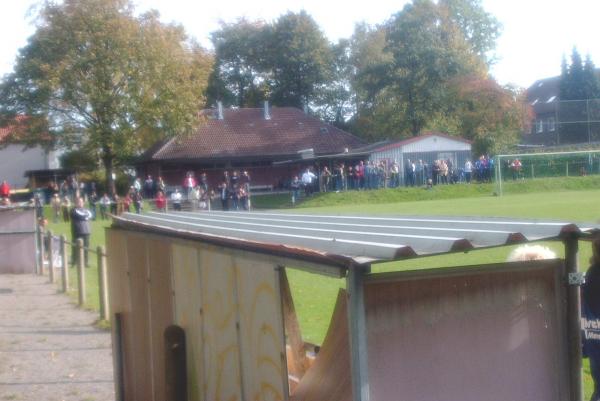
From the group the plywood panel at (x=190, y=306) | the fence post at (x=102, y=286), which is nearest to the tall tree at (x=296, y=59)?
the fence post at (x=102, y=286)

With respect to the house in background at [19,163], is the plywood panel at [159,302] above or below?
below

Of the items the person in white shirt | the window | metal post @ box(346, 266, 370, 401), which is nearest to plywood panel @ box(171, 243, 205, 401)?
metal post @ box(346, 266, 370, 401)

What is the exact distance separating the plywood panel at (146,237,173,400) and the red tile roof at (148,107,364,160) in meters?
55.7

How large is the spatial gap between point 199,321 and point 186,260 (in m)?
0.44

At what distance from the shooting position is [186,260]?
6.29 meters

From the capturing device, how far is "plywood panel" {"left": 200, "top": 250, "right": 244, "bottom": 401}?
207 inches

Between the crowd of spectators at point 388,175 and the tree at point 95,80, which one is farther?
the tree at point 95,80

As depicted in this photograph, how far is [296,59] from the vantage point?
81750mm

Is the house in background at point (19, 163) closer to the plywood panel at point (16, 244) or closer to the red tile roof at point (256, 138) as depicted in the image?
the red tile roof at point (256, 138)

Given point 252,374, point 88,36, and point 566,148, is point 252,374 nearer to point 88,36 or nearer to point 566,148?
point 88,36

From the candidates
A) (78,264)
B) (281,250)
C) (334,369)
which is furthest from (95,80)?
(334,369)

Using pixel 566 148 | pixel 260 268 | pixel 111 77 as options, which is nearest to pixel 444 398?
pixel 260 268

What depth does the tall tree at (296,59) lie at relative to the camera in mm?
81625

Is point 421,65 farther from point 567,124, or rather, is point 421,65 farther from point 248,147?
point 248,147
